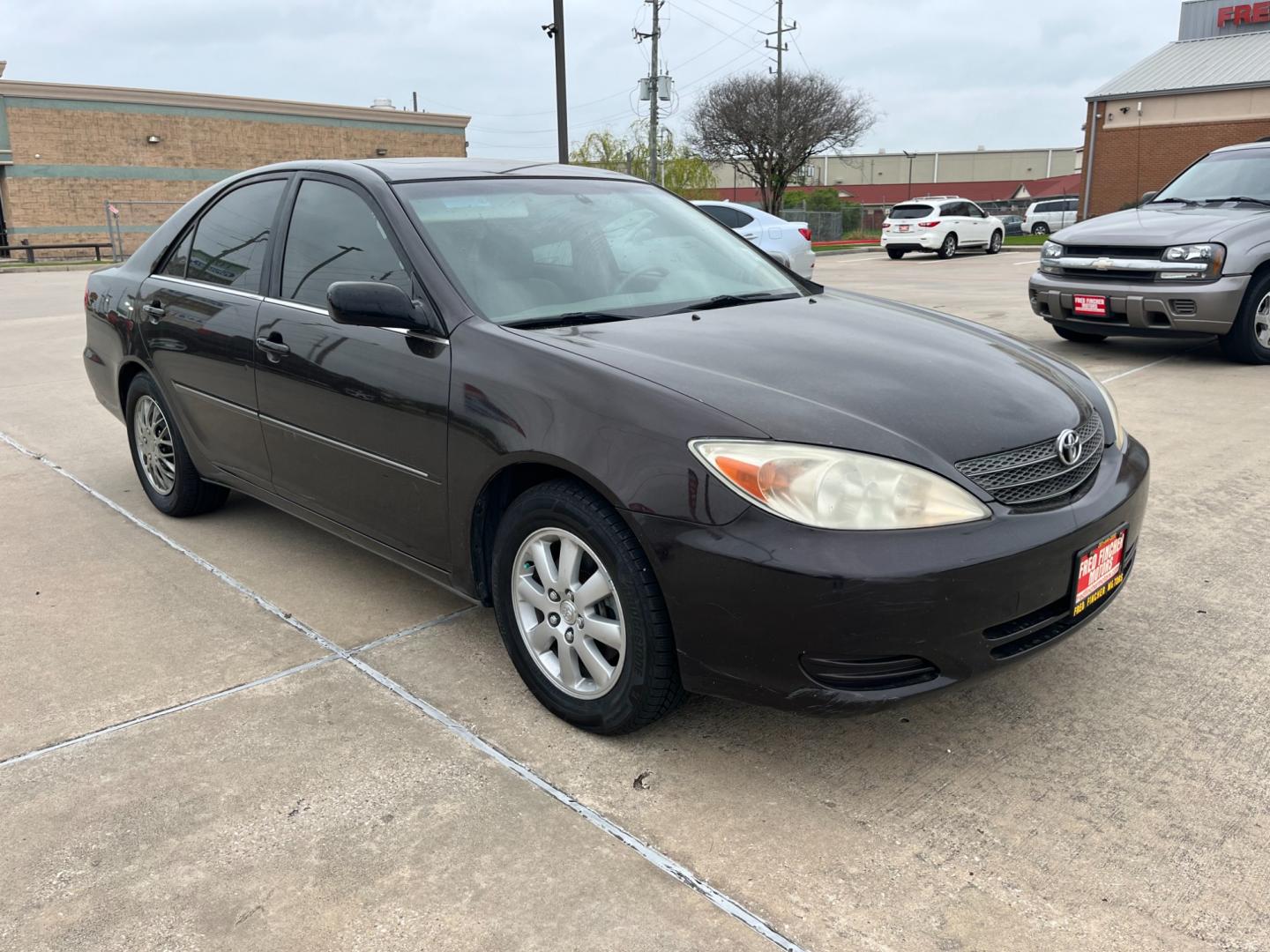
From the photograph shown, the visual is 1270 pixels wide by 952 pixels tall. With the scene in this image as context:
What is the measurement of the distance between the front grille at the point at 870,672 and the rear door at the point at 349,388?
4.17ft

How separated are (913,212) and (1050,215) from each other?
20769 millimetres

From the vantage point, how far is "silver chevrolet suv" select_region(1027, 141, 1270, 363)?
24.2ft

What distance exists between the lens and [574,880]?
7.41 feet

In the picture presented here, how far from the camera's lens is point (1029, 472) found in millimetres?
2604

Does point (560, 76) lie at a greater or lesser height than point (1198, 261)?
greater

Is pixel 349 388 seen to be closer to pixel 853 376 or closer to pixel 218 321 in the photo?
pixel 218 321

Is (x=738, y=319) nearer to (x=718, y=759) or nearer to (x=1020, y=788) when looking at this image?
(x=718, y=759)

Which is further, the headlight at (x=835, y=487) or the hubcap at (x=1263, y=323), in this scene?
the hubcap at (x=1263, y=323)

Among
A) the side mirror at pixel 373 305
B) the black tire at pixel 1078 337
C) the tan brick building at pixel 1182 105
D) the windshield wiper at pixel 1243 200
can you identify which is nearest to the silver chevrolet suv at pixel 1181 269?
the windshield wiper at pixel 1243 200

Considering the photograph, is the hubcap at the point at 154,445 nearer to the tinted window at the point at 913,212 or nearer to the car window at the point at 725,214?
the car window at the point at 725,214

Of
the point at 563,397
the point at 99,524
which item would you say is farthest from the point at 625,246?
the point at 99,524

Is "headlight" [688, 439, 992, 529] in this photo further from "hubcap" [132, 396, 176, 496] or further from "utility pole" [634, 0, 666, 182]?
"utility pole" [634, 0, 666, 182]

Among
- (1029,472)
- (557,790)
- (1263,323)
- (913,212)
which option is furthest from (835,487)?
(913,212)

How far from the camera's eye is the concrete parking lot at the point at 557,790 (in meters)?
2.14
